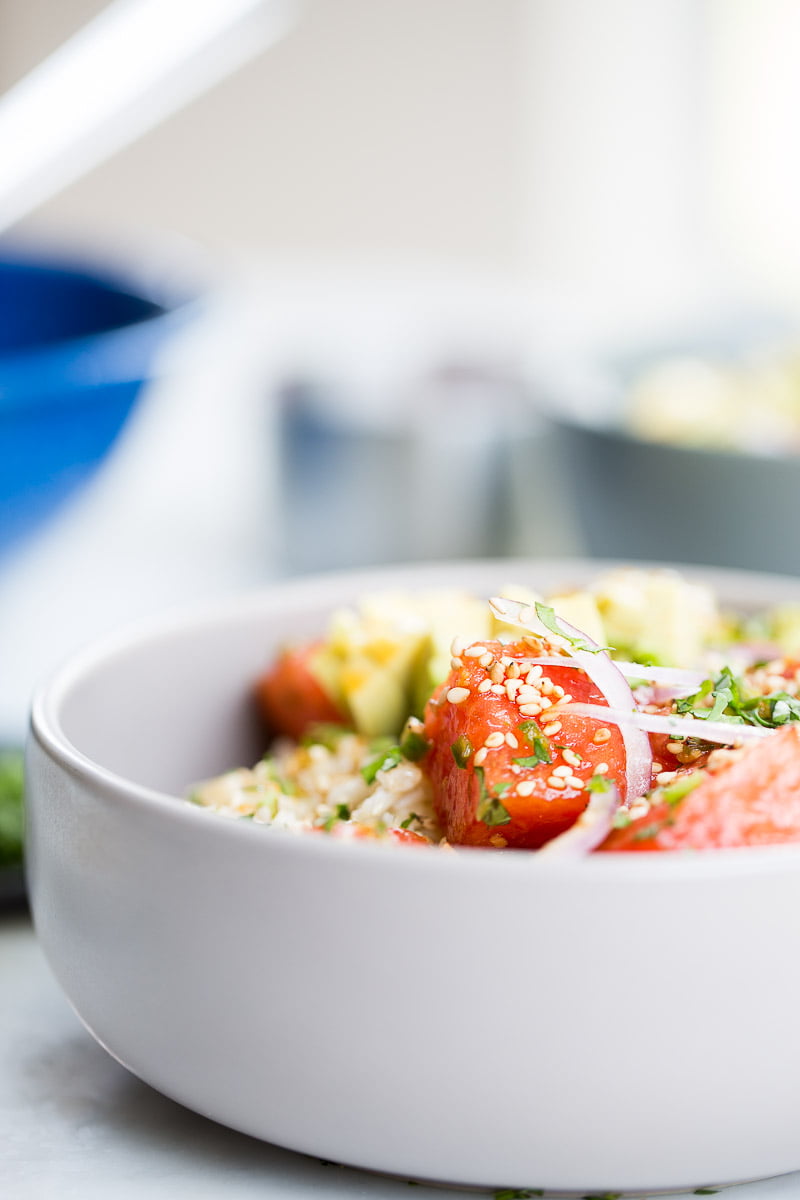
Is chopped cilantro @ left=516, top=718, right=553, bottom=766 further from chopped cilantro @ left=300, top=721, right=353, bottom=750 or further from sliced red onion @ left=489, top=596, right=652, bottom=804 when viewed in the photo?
chopped cilantro @ left=300, top=721, right=353, bottom=750

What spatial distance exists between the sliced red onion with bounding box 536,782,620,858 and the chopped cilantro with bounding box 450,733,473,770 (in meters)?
0.09

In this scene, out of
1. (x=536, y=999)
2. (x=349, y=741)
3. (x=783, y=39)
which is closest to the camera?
(x=536, y=999)

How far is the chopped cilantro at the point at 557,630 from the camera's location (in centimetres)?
89

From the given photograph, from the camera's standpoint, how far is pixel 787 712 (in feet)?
2.92

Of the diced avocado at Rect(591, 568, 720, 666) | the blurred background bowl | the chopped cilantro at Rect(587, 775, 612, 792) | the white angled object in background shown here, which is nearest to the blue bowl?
the white angled object in background

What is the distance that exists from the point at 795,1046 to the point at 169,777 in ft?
2.02

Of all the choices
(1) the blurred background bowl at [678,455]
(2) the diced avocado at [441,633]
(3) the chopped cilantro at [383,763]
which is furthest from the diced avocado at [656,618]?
(1) the blurred background bowl at [678,455]

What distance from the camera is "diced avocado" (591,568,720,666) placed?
108cm

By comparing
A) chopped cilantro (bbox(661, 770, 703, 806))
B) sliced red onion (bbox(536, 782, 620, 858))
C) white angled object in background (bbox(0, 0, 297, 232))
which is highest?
white angled object in background (bbox(0, 0, 297, 232))

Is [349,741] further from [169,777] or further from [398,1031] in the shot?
[398,1031]

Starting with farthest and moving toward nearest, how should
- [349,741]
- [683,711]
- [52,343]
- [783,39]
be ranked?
[783,39], [52,343], [349,741], [683,711]

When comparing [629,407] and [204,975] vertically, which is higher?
[629,407]

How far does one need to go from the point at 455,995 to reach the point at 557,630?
0.31 meters

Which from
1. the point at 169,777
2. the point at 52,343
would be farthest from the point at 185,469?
the point at 169,777
